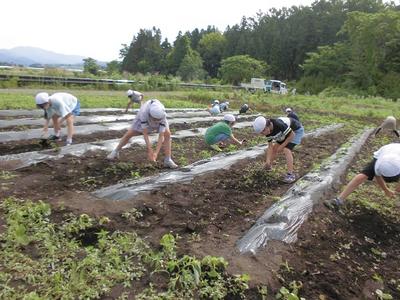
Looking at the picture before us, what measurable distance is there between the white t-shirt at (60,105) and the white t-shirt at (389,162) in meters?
5.05

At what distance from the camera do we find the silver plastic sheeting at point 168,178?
186 inches

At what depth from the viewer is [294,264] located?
361 cm

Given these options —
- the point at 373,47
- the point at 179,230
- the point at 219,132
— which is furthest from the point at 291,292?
the point at 373,47

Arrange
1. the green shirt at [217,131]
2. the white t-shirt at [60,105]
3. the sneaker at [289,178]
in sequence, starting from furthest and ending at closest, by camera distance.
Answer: the green shirt at [217,131] < the white t-shirt at [60,105] < the sneaker at [289,178]

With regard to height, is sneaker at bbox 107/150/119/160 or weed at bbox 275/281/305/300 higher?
sneaker at bbox 107/150/119/160

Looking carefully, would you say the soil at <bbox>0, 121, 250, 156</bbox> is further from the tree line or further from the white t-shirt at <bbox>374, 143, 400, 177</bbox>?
the tree line

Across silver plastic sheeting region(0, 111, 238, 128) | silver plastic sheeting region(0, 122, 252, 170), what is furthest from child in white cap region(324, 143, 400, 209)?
silver plastic sheeting region(0, 111, 238, 128)

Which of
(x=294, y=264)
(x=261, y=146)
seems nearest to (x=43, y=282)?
(x=294, y=264)

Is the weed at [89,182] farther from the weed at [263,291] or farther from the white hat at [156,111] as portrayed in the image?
the weed at [263,291]

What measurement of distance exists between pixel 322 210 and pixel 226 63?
5047cm

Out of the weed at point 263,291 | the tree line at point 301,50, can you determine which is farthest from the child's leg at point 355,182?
the tree line at point 301,50

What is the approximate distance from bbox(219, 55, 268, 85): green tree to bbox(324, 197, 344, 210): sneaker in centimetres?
4797

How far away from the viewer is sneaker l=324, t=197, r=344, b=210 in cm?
519

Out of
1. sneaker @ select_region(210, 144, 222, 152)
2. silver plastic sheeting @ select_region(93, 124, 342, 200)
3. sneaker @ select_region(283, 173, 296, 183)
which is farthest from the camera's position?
sneaker @ select_region(210, 144, 222, 152)
